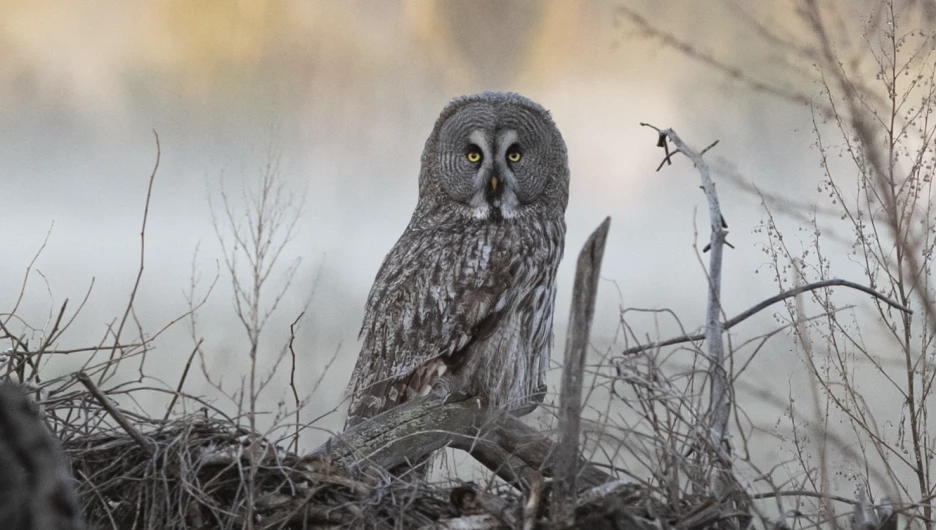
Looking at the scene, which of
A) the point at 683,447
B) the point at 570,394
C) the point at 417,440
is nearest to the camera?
the point at 570,394

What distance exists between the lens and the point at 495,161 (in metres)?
3.92

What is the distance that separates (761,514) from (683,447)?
25 centimetres

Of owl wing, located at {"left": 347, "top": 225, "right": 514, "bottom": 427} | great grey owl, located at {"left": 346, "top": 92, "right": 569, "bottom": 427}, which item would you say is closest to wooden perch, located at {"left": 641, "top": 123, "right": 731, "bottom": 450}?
great grey owl, located at {"left": 346, "top": 92, "right": 569, "bottom": 427}

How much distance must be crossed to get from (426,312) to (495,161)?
33.9 inches

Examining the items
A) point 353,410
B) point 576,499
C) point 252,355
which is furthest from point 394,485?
point 353,410

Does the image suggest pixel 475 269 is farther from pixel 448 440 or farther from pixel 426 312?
pixel 448 440

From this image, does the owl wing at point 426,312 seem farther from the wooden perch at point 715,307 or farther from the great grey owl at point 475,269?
the wooden perch at point 715,307

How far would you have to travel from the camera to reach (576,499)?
166cm

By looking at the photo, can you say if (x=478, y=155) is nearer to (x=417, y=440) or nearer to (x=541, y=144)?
(x=541, y=144)

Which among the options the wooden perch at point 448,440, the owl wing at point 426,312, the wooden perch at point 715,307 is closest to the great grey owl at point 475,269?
the owl wing at point 426,312

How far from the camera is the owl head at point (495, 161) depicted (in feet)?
12.6

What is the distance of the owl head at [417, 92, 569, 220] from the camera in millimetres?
3852

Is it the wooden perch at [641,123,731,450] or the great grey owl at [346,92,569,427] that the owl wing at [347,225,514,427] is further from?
the wooden perch at [641,123,731,450]

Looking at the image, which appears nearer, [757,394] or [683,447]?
[683,447]
